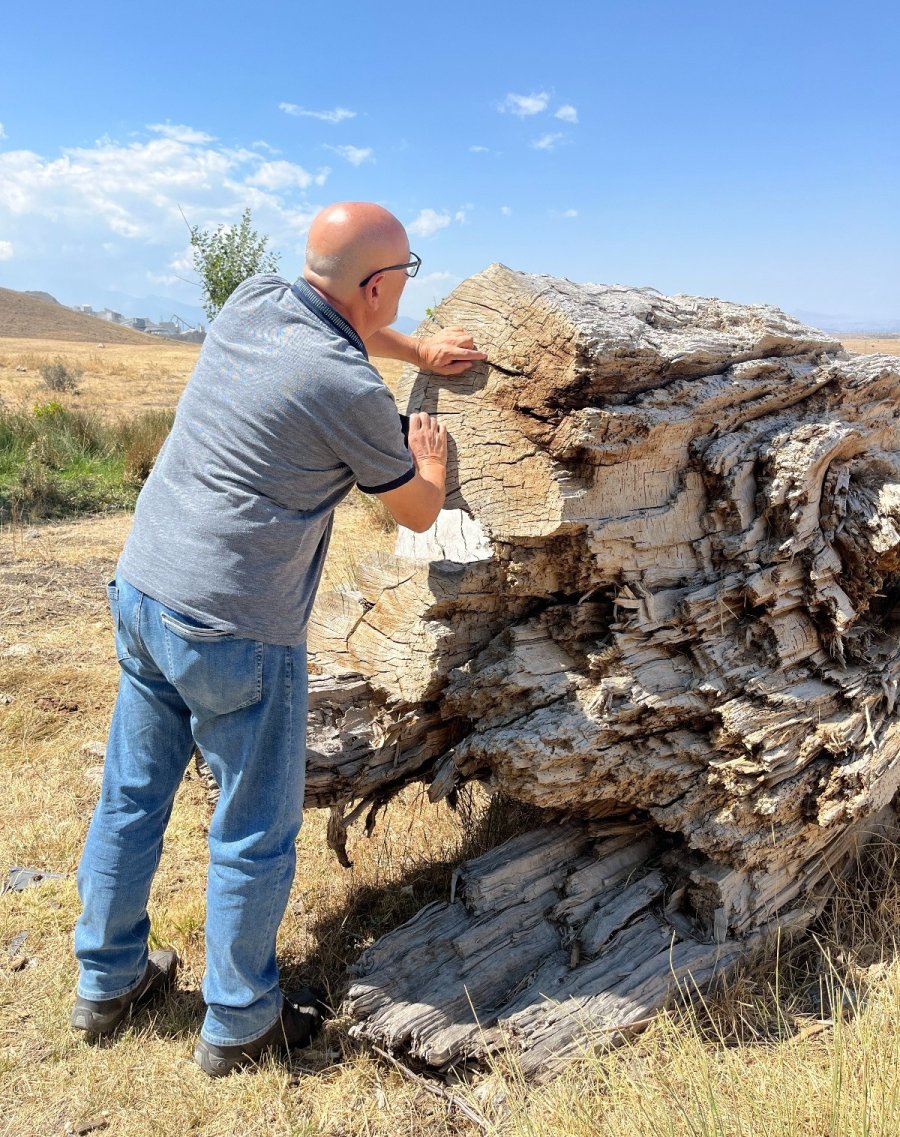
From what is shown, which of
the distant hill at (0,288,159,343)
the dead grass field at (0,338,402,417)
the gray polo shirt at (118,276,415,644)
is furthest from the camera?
the distant hill at (0,288,159,343)

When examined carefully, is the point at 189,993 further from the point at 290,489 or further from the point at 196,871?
the point at 290,489

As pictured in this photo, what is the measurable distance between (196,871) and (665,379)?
268 cm

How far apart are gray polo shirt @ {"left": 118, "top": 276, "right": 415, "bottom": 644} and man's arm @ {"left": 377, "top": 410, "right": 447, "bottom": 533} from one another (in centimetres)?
5

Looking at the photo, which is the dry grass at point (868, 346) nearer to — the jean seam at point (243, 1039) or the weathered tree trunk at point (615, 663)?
the weathered tree trunk at point (615, 663)

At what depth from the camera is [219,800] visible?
2.30 meters

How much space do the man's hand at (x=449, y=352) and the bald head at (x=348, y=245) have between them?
43 centimetres

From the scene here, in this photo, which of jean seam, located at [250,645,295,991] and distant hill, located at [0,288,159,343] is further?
distant hill, located at [0,288,159,343]

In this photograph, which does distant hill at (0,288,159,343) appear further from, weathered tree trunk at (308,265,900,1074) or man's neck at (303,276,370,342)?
man's neck at (303,276,370,342)

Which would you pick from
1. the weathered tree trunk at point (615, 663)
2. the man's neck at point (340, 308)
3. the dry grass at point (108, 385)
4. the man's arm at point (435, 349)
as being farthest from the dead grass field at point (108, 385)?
the man's neck at point (340, 308)

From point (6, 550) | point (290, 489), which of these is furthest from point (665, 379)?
point (6, 550)

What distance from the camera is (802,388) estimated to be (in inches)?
115

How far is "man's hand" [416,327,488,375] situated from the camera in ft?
8.42

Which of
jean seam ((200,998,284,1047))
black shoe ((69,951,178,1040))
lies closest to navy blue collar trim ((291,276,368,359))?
jean seam ((200,998,284,1047))

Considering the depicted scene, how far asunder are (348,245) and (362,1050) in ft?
7.60
